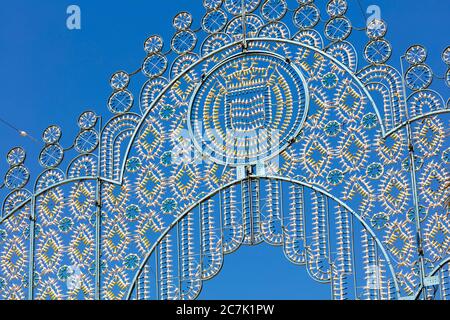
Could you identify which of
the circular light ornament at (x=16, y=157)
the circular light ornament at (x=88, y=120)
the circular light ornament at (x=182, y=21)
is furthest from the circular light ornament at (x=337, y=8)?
the circular light ornament at (x=16, y=157)

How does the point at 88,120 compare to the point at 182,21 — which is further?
the point at 88,120

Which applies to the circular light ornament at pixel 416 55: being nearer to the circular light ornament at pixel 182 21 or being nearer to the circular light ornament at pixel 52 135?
the circular light ornament at pixel 182 21

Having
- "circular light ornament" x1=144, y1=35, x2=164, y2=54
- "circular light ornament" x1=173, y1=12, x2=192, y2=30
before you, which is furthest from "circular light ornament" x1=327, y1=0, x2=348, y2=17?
"circular light ornament" x1=144, y1=35, x2=164, y2=54

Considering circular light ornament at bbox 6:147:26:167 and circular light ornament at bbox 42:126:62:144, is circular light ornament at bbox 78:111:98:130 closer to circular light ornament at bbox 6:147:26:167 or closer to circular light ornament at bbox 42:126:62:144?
circular light ornament at bbox 42:126:62:144

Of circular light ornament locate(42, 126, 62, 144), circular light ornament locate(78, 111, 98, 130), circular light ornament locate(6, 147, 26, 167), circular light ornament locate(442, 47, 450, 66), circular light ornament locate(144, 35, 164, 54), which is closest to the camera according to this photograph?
circular light ornament locate(442, 47, 450, 66)

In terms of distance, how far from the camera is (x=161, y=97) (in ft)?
36.9

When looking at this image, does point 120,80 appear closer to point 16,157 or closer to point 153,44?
point 153,44

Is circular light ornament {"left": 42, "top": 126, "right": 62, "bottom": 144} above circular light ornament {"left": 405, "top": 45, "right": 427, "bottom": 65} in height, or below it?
below

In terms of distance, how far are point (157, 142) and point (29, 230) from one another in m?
1.54

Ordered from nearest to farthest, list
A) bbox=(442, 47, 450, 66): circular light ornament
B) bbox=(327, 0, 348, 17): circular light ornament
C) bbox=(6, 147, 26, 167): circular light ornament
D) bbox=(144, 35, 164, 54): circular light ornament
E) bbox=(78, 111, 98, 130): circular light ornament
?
bbox=(442, 47, 450, 66): circular light ornament < bbox=(327, 0, 348, 17): circular light ornament < bbox=(144, 35, 164, 54): circular light ornament < bbox=(78, 111, 98, 130): circular light ornament < bbox=(6, 147, 26, 167): circular light ornament

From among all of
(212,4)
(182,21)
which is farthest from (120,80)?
(212,4)

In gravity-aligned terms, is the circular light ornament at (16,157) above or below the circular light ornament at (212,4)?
below

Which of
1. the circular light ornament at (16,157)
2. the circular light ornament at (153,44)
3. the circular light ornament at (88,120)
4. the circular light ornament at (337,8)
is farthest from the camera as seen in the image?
the circular light ornament at (16,157)

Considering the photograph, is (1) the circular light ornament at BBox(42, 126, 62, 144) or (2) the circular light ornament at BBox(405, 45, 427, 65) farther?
(1) the circular light ornament at BBox(42, 126, 62, 144)
